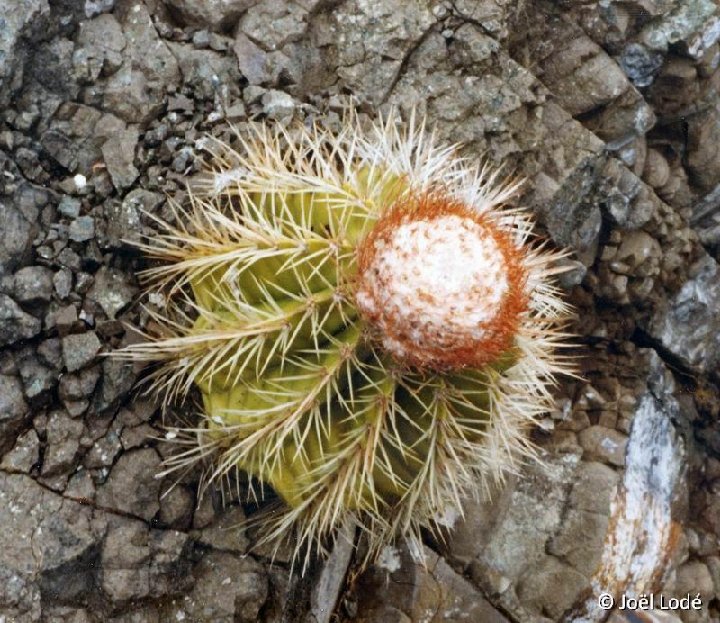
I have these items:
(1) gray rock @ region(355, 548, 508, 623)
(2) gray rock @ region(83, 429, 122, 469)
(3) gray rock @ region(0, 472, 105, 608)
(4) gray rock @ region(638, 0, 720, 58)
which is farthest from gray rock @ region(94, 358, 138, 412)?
(4) gray rock @ region(638, 0, 720, 58)

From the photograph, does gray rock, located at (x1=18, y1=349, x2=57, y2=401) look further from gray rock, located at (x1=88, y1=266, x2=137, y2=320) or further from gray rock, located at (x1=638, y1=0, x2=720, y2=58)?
gray rock, located at (x1=638, y1=0, x2=720, y2=58)

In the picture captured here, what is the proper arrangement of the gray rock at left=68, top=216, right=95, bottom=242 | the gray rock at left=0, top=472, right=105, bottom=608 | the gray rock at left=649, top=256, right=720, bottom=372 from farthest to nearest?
the gray rock at left=649, top=256, right=720, bottom=372, the gray rock at left=68, top=216, right=95, bottom=242, the gray rock at left=0, top=472, right=105, bottom=608

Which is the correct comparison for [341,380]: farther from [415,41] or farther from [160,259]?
[415,41]

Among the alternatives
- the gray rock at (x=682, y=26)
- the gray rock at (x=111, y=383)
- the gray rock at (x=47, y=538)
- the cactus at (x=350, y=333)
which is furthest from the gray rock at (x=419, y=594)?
the gray rock at (x=682, y=26)

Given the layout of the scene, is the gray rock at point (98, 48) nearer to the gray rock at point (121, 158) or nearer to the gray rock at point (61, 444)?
the gray rock at point (121, 158)

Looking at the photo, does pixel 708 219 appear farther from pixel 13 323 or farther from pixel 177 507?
pixel 13 323

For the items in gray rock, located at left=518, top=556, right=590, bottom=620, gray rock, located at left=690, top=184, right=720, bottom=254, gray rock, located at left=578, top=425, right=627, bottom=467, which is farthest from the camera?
gray rock, located at left=690, top=184, right=720, bottom=254

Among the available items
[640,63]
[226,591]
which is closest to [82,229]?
[226,591]
